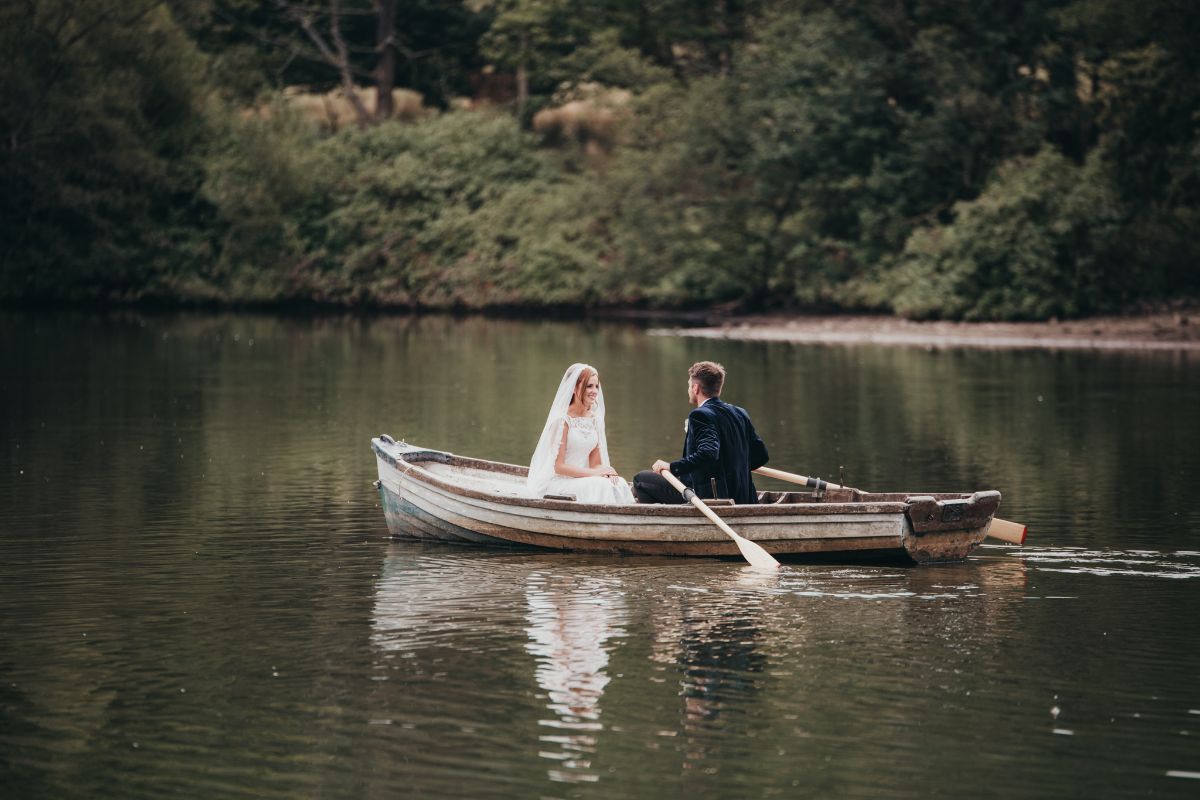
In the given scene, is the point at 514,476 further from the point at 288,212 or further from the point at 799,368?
the point at 288,212

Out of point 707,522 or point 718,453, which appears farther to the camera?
point 718,453

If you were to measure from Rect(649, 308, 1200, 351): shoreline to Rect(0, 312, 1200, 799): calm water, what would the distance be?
2123cm

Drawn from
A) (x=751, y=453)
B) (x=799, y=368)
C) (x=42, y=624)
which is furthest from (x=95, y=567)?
(x=799, y=368)

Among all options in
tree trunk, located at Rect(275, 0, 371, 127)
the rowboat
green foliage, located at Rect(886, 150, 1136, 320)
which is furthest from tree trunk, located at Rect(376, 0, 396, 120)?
the rowboat

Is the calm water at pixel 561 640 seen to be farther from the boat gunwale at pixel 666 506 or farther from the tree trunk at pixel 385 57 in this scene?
the tree trunk at pixel 385 57

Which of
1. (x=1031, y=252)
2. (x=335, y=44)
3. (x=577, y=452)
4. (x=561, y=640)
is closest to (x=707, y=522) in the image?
(x=577, y=452)

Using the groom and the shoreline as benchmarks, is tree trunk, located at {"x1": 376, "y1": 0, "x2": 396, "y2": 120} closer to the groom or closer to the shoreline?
the shoreline

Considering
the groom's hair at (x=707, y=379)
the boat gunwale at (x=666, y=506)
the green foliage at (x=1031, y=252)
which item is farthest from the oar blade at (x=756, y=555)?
the green foliage at (x=1031, y=252)

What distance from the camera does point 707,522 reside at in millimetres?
15352

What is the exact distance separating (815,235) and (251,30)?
2544 cm

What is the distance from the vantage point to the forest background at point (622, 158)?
51875 mm

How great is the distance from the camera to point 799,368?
1532 inches

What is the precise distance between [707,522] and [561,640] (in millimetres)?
3183

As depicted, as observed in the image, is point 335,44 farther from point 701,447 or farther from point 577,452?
point 701,447
